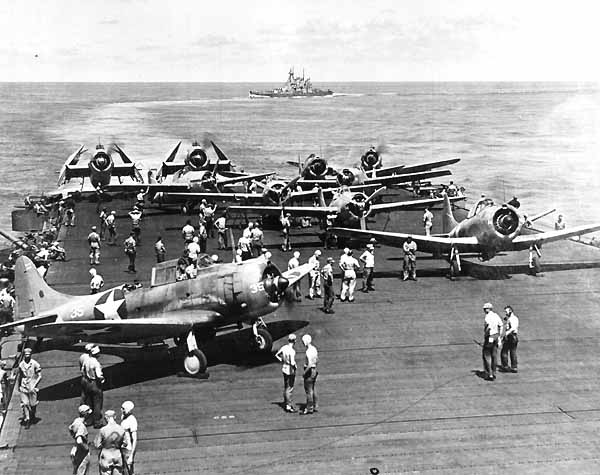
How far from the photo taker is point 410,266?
2545 cm

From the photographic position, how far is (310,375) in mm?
14070

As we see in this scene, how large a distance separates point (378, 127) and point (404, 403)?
13646 cm

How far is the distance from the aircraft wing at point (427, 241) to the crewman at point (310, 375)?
40.5 feet

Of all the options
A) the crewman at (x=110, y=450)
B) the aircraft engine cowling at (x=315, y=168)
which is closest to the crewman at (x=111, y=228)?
the aircraft engine cowling at (x=315, y=168)

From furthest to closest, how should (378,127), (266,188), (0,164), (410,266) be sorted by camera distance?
(378,127) < (0,164) < (266,188) < (410,266)

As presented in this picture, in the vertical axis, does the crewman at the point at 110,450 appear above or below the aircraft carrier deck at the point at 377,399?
above

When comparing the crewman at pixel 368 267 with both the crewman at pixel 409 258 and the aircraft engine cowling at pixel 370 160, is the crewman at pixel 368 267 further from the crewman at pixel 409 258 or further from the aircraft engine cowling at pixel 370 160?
the aircraft engine cowling at pixel 370 160

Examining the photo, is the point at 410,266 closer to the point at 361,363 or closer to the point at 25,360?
the point at 361,363

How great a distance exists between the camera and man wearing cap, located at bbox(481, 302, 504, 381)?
15.6m

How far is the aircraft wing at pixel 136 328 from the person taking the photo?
1567cm

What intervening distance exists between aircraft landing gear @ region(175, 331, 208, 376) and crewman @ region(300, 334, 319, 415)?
124 inches

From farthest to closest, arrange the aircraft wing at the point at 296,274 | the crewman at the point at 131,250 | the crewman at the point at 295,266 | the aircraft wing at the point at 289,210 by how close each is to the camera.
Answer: the aircraft wing at the point at 289,210, the crewman at the point at 131,250, the crewman at the point at 295,266, the aircraft wing at the point at 296,274

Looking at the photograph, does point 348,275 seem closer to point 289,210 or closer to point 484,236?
point 484,236

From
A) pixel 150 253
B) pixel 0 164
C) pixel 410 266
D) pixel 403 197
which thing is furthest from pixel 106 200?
pixel 0 164
